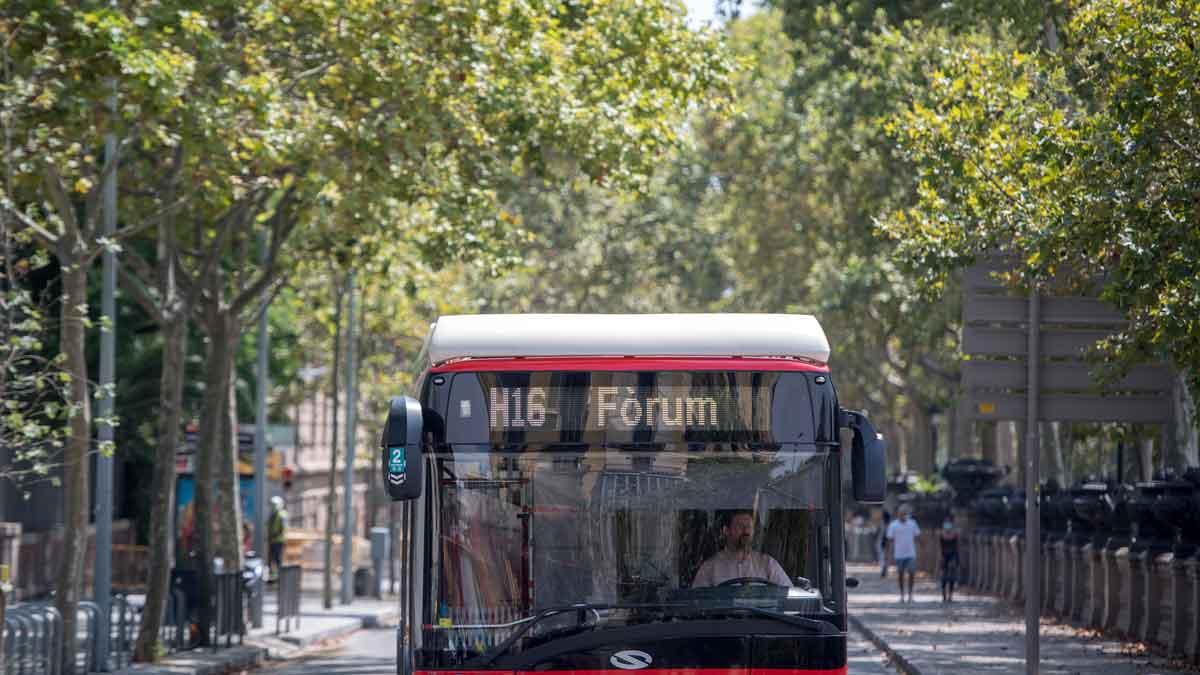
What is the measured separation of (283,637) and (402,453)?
19884 millimetres

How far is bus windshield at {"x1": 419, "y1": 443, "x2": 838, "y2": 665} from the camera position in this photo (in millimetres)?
10227

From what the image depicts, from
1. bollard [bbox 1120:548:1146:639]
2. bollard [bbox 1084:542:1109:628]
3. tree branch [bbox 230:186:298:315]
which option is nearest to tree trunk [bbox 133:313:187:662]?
tree branch [bbox 230:186:298:315]

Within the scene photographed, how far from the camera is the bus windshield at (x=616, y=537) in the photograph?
33.6 feet

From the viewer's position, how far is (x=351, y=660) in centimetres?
2559

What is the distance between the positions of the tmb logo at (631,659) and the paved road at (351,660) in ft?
43.6

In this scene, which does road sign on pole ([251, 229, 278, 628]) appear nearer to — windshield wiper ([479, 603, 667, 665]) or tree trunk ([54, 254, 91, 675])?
tree trunk ([54, 254, 91, 675])

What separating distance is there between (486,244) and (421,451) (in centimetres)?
1479

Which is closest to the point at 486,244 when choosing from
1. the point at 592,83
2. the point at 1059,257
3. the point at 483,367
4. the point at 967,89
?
the point at 592,83

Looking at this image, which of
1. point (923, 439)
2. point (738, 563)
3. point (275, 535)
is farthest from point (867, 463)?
point (923, 439)

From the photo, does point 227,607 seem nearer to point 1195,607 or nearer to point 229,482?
point 229,482

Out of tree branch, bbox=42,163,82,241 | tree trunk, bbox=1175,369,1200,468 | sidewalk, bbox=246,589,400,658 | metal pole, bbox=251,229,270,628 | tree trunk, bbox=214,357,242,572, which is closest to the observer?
tree branch, bbox=42,163,82,241

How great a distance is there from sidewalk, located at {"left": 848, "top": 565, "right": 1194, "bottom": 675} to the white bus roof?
1119cm

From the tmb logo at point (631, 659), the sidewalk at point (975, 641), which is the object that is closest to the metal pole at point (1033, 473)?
the sidewalk at point (975, 641)

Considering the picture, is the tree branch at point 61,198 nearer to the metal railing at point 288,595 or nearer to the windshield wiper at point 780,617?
the metal railing at point 288,595
